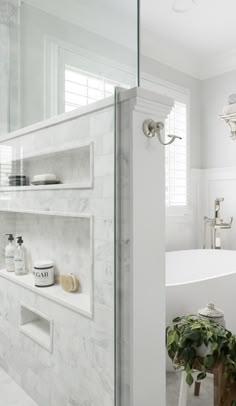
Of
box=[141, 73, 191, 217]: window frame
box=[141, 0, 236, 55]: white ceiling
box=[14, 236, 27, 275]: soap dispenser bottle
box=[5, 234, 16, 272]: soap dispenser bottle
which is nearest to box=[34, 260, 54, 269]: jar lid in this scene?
box=[14, 236, 27, 275]: soap dispenser bottle

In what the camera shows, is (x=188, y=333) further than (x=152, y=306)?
Yes

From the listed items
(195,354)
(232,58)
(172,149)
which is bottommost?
(195,354)

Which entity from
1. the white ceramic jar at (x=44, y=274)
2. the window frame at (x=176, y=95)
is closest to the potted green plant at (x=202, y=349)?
the white ceramic jar at (x=44, y=274)

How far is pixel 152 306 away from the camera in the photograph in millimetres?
1243

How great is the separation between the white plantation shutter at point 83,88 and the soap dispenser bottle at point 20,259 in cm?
Result: 82

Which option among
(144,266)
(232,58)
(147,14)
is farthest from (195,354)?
(232,58)

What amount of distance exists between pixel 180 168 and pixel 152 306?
2537 millimetres

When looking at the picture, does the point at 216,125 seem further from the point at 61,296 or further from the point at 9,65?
the point at 61,296

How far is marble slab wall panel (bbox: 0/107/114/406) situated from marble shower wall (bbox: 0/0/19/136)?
21 cm

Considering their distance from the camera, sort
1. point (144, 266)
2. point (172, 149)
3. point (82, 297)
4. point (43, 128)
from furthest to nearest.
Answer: point (172, 149) < point (43, 128) < point (82, 297) < point (144, 266)

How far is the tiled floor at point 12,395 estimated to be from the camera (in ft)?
5.49

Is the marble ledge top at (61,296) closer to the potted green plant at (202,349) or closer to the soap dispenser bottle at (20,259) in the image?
the soap dispenser bottle at (20,259)

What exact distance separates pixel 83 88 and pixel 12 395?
153 centimetres

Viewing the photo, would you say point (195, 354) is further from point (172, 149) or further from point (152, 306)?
point (172, 149)
